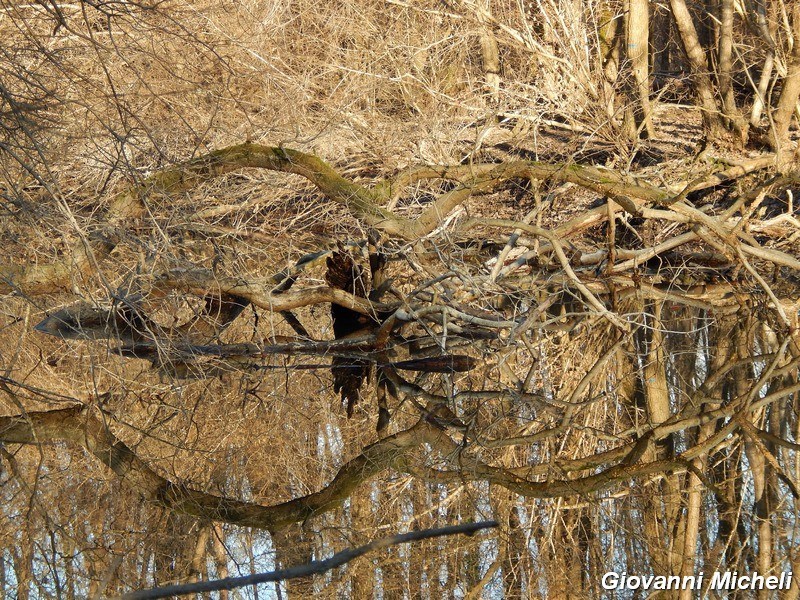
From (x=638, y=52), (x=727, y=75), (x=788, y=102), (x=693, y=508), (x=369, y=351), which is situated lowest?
(x=693, y=508)

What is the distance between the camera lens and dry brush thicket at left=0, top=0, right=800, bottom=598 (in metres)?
4.58

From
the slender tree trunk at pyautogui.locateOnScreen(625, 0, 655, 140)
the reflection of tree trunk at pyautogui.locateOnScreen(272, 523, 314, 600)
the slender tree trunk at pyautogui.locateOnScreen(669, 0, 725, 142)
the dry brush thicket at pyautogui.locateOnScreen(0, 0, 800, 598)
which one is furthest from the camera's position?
the slender tree trunk at pyautogui.locateOnScreen(625, 0, 655, 140)

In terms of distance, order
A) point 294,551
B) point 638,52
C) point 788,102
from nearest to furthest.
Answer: point 294,551
point 788,102
point 638,52

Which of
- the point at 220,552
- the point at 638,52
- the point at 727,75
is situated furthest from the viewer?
the point at 638,52

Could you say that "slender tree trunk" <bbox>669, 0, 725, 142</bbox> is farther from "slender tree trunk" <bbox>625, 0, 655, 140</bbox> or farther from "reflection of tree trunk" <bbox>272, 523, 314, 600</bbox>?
"reflection of tree trunk" <bbox>272, 523, 314, 600</bbox>

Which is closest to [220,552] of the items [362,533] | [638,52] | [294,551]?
[294,551]

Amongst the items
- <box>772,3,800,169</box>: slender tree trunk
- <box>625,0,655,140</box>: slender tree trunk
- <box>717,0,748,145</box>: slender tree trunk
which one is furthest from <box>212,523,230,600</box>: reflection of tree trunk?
<box>717,0,748,145</box>: slender tree trunk

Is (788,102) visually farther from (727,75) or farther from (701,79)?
(701,79)

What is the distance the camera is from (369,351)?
5.93 meters

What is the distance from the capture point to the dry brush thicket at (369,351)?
458cm

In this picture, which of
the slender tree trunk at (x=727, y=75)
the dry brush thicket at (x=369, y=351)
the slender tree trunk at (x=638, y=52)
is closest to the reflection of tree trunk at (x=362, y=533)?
the dry brush thicket at (x=369, y=351)

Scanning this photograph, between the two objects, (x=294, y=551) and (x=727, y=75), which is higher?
(x=727, y=75)

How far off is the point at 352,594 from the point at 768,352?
9.95 feet

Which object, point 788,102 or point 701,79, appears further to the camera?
point 701,79
